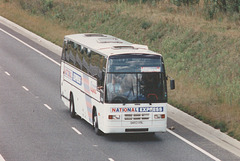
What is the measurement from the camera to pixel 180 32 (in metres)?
39.6

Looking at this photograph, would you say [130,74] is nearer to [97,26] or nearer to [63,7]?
[97,26]

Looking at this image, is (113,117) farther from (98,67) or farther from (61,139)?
(98,67)

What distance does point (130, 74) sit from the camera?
68.8 feet

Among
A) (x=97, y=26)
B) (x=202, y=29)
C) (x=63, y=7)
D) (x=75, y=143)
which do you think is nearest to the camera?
(x=75, y=143)

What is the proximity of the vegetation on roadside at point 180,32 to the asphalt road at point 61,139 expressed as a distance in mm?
2195

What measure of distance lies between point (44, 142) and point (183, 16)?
23742 millimetres

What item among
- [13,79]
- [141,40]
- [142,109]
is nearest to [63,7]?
[141,40]

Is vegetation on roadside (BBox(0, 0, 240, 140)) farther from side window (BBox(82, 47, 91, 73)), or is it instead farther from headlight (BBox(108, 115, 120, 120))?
side window (BBox(82, 47, 91, 73))

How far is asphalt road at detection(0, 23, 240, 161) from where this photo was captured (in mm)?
19000

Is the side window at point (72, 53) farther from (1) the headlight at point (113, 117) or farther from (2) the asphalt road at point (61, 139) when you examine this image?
(1) the headlight at point (113, 117)

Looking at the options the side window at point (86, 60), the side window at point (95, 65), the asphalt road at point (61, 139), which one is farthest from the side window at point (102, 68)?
the asphalt road at point (61, 139)

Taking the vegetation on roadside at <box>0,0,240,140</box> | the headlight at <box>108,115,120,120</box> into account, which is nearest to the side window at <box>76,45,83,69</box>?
the headlight at <box>108,115,120,120</box>

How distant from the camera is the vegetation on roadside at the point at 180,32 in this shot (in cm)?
2605

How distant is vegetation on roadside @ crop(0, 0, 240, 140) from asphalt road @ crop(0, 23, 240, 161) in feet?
7.20
